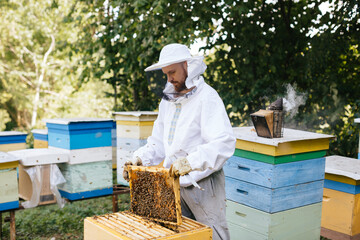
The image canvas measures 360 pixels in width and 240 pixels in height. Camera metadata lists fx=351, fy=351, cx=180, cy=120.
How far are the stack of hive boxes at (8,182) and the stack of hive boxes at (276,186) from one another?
5.92ft

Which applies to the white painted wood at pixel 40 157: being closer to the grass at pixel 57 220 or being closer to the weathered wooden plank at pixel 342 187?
the grass at pixel 57 220

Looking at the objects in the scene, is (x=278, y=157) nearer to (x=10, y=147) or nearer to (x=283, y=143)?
(x=283, y=143)

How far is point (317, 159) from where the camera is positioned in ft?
9.02

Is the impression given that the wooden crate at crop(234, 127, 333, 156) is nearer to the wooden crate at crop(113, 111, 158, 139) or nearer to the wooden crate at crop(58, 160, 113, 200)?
the wooden crate at crop(113, 111, 158, 139)

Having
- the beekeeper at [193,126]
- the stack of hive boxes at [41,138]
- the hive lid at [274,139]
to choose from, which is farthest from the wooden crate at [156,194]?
the stack of hive boxes at [41,138]

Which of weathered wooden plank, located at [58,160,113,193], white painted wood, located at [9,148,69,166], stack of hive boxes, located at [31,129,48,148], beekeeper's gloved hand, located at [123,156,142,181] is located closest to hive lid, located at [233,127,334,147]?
beekeeper's gloved hand, located at [123,156,142,181]

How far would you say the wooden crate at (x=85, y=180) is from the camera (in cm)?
341

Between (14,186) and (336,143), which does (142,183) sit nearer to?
(14,186)

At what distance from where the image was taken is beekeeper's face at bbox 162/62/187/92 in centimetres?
179

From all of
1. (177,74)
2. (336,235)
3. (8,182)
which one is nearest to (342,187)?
(336,235)

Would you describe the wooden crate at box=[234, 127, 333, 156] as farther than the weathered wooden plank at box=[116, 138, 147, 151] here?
No

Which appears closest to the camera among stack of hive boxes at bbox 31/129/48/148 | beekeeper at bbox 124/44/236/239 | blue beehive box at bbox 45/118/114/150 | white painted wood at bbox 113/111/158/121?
beekeeper at bbox 124/44/236/239

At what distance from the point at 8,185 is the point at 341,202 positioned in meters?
2.79

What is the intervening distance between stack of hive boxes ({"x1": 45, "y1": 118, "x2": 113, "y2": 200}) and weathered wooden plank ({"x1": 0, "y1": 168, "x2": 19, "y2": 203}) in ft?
1.74
